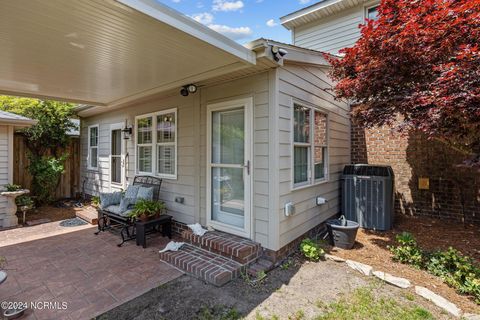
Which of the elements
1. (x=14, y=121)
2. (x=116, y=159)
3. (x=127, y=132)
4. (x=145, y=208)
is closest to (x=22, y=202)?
(x=14, y=121)

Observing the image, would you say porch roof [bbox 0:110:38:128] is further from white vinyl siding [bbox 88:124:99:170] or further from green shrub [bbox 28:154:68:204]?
white vinyl siding [bbox 88:124:99:170]

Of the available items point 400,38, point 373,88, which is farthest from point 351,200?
point 400,38

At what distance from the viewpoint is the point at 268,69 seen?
11.5 ft

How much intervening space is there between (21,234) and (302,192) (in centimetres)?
542

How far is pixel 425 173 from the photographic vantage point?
5500 mm

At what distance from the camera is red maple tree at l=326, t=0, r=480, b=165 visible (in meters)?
3.02

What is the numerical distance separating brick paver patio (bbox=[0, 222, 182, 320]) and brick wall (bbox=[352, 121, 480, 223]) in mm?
4861

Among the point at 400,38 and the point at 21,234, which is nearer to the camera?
the point at 400,38

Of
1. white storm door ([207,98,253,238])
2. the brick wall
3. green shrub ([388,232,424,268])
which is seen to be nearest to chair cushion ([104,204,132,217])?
white storm door ([207,98,253,238])

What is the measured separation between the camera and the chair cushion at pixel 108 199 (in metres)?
5.06

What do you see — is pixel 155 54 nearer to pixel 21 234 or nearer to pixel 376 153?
pixel 21 234

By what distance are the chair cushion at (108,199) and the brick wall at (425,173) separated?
18.4 ft

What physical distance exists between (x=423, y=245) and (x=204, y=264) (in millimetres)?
3559

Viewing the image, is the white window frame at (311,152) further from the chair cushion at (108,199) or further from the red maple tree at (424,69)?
the chair cushion at (108,199)
